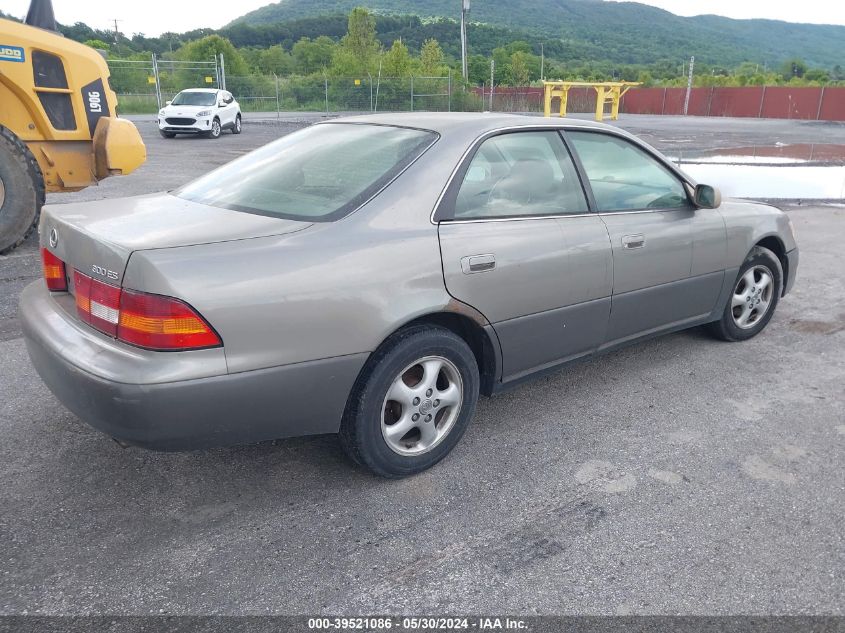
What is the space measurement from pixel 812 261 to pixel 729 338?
305 cm

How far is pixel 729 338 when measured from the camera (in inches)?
182

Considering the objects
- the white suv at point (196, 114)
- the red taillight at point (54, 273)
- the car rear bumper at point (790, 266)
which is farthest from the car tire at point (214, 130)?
the red taillight at point (54, 273)

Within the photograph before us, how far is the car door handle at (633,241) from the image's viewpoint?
11.8ft

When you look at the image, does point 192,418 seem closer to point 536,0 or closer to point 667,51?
point 667,51

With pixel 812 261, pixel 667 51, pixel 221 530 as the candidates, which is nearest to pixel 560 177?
pixel 221 530

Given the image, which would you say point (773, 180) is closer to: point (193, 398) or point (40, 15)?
point (40, 15)

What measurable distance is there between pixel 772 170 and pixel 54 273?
14632 mm

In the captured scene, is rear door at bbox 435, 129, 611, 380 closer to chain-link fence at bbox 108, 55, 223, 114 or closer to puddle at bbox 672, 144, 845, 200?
puddle at bbox 672, 144, 845, 200

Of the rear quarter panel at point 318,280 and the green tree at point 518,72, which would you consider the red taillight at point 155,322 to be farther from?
the green tree at point 518,72

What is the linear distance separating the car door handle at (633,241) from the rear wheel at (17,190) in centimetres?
562

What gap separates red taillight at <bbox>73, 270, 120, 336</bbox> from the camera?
241 centimetres

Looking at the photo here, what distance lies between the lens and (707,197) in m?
4.00

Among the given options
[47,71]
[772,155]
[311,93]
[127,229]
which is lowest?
[772,155]

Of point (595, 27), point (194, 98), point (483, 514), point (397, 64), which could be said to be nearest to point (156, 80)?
point (194, 98)
